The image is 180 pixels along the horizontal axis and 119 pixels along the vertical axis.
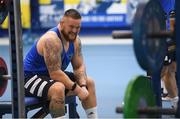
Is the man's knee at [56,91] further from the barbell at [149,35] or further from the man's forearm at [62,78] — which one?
the barbell at [149,35]

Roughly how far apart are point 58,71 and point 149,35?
158 centimetres

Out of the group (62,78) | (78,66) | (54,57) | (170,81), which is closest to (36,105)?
(62,78)

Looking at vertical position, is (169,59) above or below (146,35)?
below

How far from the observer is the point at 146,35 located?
2.86m

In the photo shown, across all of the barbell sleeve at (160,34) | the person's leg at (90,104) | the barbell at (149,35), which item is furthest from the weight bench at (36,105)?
the barbell sleeve at (160,34)

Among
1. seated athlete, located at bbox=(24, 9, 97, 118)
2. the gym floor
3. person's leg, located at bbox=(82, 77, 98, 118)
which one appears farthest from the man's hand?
the gym floor

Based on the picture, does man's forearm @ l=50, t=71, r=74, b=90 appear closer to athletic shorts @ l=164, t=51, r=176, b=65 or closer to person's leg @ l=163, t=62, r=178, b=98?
athletic shorts @ l=164, t=51, r=176, b=65

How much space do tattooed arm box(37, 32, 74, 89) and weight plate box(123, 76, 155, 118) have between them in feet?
4.01

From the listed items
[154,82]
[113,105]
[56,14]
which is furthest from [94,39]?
[154,82]

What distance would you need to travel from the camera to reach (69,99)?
468cm

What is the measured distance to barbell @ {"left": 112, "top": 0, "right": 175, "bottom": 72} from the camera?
9.20ft

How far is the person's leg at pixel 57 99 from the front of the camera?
421 cm

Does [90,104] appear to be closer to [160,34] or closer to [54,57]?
[54,57]

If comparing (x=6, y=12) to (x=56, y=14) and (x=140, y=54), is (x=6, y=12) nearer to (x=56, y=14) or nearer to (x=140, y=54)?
(x=140, y=54)
